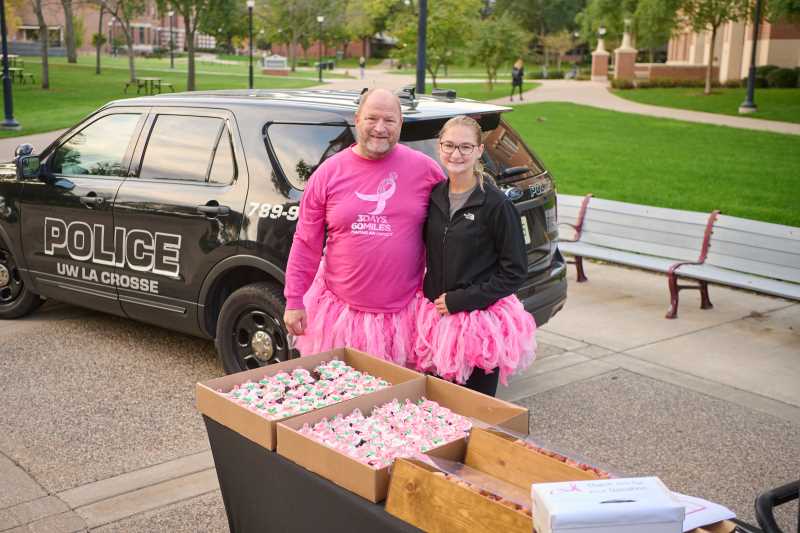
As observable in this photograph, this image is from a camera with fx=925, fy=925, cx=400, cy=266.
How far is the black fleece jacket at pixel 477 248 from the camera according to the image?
3852 millimetres

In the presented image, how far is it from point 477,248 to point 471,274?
0.37 ft

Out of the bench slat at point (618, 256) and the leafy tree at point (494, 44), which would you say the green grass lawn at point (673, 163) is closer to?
the bench slat at point (618, 256)

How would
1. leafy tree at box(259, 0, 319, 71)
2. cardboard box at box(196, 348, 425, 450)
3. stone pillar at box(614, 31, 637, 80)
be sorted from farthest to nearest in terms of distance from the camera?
1. leafy tree at box(259, 0, 319, 71)
2. stone pillar at box(614, 31, 637, 80)
3. cardboard box at box(196, 348, 425, 450)

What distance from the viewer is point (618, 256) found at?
28.9 feet

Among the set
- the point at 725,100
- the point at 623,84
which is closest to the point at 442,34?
the point at 623,84

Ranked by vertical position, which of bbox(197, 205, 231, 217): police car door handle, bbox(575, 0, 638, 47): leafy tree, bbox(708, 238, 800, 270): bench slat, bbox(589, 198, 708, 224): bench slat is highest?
bbox(575, 0, 638, 47): leafy tree

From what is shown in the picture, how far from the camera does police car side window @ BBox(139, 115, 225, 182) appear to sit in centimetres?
602

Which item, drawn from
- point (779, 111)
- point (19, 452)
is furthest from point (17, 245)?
point (779, 111)

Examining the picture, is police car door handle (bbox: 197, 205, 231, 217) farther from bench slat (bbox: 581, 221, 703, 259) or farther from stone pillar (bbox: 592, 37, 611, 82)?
A: stone pillar (bbox: 592, 37, 611, 82)

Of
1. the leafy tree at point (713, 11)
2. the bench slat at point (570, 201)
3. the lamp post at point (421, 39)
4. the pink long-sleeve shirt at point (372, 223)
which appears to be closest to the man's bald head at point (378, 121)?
the pink long-sleeve shirt at point (372, 223)

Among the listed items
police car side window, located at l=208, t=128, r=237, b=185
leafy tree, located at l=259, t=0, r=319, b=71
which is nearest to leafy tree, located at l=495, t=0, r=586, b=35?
leafy tree, located at l=259, t=0, r=319, b=71

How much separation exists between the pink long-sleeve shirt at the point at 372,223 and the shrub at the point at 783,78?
4707cm

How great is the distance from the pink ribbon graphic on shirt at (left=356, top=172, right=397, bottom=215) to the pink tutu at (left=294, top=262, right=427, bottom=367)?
45cm

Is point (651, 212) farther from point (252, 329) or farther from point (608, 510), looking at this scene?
point (608, 510)
